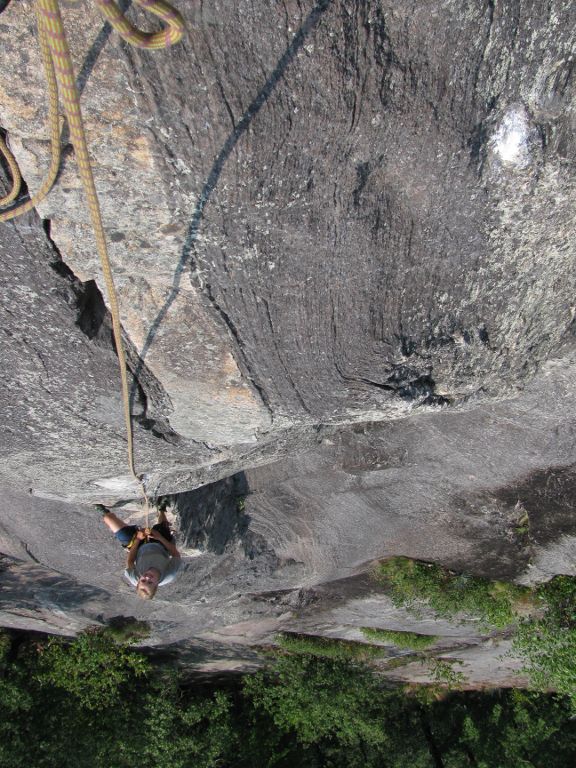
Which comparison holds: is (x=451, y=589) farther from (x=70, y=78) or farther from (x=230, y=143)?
(x=70, y=78)

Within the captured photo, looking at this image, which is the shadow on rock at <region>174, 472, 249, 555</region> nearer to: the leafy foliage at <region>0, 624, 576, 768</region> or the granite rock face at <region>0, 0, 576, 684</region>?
the granite rock face at <region>0, 0, 576, 684</region>

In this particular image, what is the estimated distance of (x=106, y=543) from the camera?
5.15 meters

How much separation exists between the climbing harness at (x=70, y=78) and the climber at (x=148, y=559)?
57.2 inches

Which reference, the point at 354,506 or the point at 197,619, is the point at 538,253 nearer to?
the point at 354,506

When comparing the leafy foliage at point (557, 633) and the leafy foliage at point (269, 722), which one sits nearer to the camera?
the leafy foliage at point (557, 633)

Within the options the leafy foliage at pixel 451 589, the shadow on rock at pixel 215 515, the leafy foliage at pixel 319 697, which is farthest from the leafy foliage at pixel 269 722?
the shadow on rock at pixel 215 515

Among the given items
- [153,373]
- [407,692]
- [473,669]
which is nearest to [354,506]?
[153,373]

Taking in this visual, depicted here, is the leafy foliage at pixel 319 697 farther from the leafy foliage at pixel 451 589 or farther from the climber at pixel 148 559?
the climber at pixel 148 559

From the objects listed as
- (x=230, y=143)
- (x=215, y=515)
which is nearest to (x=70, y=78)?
(x=230, y=143)

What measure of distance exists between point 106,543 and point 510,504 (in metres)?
3.55

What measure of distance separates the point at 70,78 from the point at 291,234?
868mm

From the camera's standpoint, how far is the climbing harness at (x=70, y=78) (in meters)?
1.28

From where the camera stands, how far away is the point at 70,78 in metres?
1.38

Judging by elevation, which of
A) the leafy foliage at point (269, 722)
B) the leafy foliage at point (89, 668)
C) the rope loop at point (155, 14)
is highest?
the rope loop at point (155, 14)
